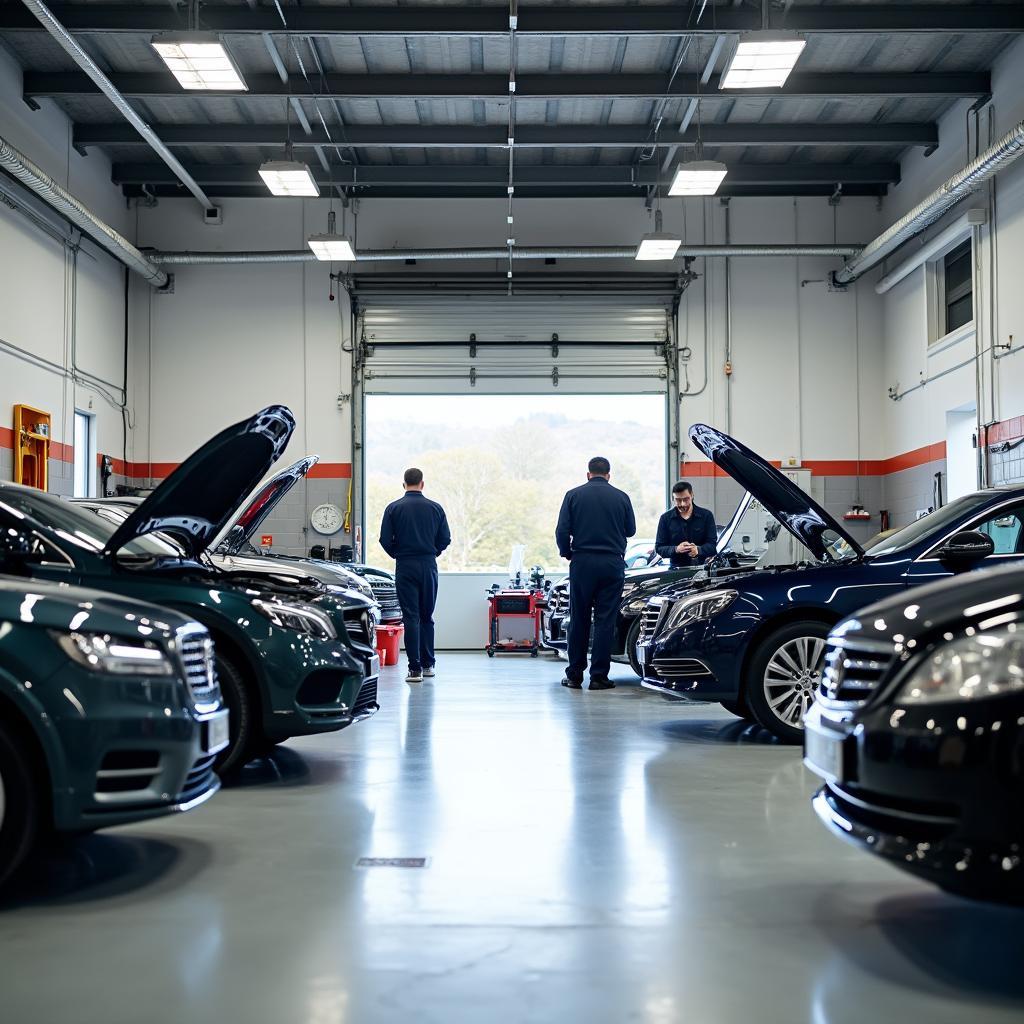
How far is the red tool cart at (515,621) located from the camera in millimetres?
13734

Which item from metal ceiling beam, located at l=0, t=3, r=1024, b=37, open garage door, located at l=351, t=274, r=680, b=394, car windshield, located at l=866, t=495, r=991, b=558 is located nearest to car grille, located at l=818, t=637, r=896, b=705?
car windshield, located at l=866, t=495, r=991, b=558

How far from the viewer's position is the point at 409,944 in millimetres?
2859

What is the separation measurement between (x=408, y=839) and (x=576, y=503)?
16.7 feet

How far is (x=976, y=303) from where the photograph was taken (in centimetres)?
1172

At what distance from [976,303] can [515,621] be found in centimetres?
647

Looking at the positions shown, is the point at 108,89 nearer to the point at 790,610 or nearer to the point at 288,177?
the point at 288,177

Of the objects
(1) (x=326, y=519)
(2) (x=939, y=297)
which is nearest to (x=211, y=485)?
(1) (x=326, y=519)

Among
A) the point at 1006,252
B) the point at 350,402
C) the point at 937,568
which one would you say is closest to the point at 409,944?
the point at 937,568

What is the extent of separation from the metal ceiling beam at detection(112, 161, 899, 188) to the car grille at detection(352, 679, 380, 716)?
9892 mm

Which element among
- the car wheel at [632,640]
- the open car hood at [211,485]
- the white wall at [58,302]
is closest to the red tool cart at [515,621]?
the car wheel at [632,640]

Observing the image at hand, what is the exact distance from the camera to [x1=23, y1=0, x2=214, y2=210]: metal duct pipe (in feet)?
30.1

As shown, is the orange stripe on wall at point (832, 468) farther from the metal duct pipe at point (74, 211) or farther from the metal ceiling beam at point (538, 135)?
the metal duct pipe at point (74, 211)

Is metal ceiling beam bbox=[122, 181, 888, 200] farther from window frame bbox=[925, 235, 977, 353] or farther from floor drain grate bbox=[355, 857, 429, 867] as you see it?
floor drain grate bbox=[355, 857, 429, 867]

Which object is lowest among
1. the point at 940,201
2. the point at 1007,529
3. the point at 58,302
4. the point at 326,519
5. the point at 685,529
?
the point at 1007,529
